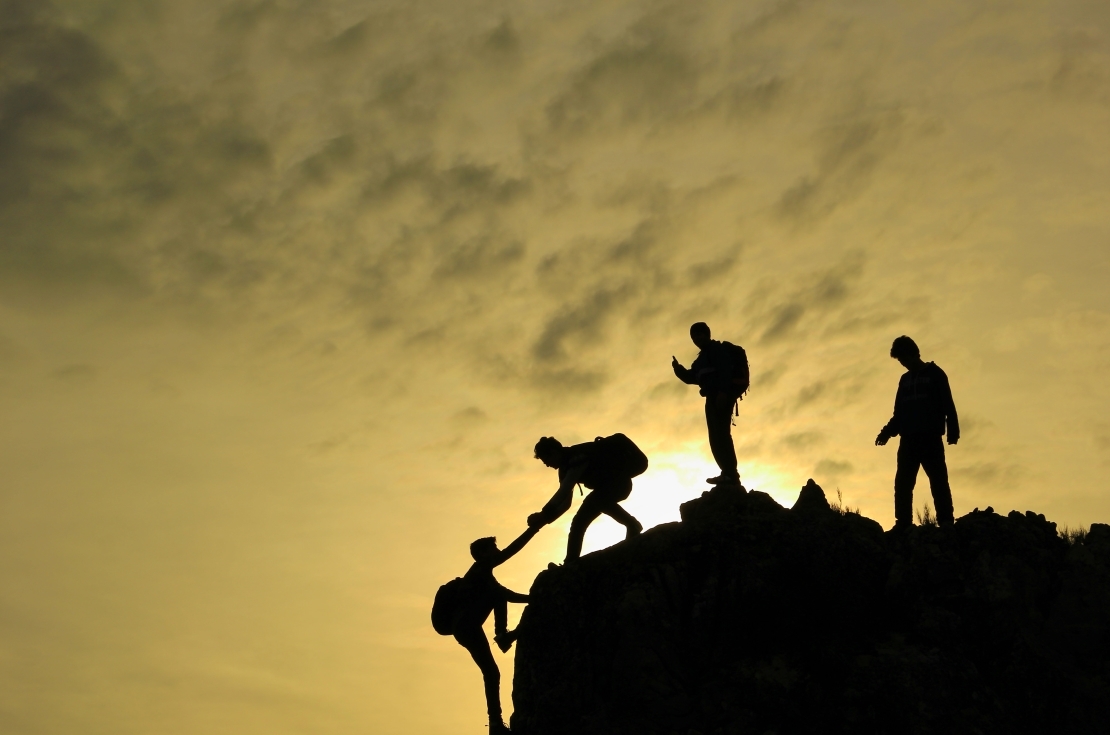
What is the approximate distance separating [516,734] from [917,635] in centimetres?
476

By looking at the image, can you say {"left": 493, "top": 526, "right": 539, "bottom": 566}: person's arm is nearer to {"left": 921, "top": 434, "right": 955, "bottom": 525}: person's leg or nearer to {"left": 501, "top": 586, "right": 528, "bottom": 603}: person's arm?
{"left": 501, "top": 586, "right": 528, "bottom": 603}: person's arm

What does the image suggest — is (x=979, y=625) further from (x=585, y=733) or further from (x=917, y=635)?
(x=585, y=733)

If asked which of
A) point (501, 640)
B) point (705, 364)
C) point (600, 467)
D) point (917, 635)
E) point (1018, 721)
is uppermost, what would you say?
point (705, 364)

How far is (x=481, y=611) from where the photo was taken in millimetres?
13672

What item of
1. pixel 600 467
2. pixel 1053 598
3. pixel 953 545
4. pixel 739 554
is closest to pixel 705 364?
pixel 600 467

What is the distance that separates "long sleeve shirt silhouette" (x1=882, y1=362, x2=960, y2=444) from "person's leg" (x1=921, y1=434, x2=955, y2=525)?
15 centimetres

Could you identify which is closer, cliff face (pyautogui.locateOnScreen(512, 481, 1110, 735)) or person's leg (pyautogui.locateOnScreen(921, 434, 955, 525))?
cliff face (pyautogui.locateOnScreen(512, 481, 1110, 735))

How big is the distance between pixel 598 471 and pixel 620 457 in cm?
35

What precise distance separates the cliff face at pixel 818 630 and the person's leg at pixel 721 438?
84 centimetres

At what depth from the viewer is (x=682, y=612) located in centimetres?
1225

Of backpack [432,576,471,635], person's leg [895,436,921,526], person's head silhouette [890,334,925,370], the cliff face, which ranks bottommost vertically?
the cliff face

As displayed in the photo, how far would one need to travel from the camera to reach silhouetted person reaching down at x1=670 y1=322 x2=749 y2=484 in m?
14.1

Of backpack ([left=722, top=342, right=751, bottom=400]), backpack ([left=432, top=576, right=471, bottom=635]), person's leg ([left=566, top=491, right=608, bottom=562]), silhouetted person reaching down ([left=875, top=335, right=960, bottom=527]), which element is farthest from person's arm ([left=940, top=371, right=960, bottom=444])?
backpack ([left=432, top=576, right=471, bottom=635])

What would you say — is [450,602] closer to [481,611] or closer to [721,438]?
[481,611]
